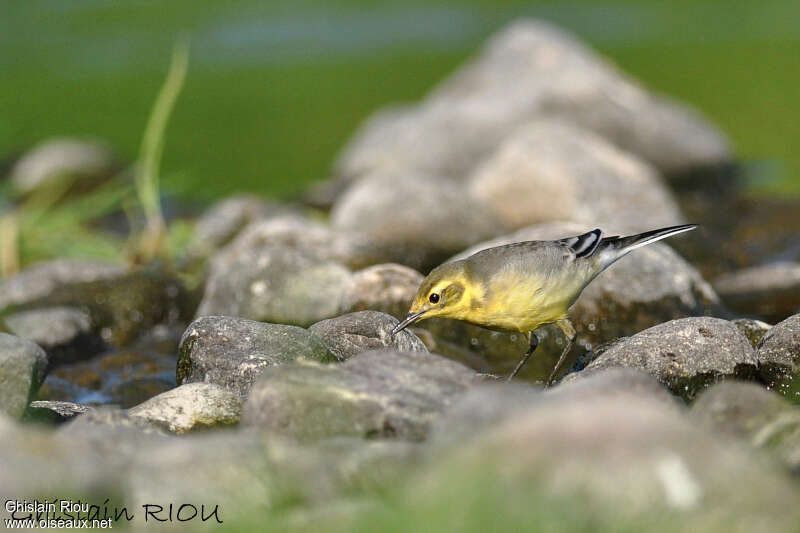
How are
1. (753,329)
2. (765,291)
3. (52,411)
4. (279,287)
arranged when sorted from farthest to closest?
1. (765,291)
2. (279,287)
3. (753,329)
4. (52,411)

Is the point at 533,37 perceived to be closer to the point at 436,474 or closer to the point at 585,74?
the point at 585,74

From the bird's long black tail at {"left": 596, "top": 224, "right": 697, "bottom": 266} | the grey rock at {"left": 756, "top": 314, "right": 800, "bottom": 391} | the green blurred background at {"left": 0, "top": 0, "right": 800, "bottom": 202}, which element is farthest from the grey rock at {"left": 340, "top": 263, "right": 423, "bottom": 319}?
the green blurred background at {"left": 0, "top": 0, "right": 800, "bottom": 202}

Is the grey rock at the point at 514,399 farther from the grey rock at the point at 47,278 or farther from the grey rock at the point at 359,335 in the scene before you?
the grey rock at the point at 47,278

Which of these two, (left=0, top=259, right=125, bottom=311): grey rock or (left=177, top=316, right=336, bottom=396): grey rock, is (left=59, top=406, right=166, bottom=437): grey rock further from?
(left=0, top=259, right=125, bottom=311): grey rock

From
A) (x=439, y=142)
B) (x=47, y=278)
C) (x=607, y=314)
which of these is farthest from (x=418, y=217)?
(x=439, y=142)

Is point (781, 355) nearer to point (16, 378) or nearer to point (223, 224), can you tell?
point (16, 378)

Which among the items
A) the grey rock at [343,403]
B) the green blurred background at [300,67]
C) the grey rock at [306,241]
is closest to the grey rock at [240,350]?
the grey rock at [343,403]

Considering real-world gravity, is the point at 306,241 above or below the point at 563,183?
above

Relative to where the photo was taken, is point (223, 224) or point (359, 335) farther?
point (223, 224)
